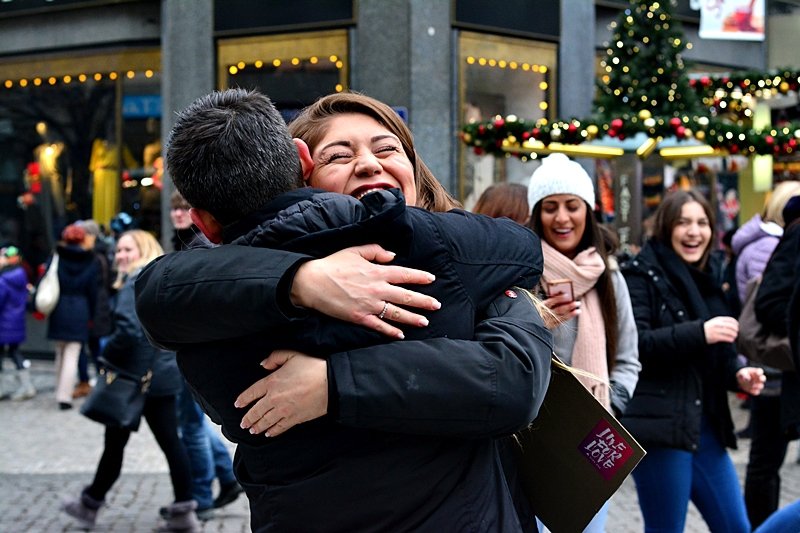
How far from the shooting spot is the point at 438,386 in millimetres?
1849

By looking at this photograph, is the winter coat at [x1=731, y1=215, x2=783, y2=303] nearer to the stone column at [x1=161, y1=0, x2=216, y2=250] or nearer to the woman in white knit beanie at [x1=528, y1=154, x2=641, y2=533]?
the woman in white knit beanie at [x1=528, y1=154, x2=641, y2=533]

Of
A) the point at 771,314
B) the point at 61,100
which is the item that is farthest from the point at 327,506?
the point at 61,100

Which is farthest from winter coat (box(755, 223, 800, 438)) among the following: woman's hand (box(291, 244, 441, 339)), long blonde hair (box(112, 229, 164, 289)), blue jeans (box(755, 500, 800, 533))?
long blonde hair (box(112, 229, 164, 289))

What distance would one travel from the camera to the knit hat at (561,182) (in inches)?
168

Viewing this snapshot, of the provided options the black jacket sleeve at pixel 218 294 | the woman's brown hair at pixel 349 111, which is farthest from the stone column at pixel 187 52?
the black jacket sleeve at pixel 218 294

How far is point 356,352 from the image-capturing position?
1874 mm

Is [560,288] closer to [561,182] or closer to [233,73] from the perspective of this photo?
[561,182]

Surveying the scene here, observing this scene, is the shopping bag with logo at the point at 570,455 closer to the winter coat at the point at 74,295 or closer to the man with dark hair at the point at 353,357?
the man with dark hair at the point at 353,357

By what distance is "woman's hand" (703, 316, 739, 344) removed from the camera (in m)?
4.56

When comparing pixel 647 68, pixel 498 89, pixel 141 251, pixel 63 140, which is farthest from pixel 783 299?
pixel 63 140

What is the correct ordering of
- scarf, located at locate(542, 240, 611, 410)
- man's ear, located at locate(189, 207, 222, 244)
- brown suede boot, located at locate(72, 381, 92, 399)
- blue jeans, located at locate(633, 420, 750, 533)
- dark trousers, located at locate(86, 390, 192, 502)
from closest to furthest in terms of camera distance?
man's ear, located at locate(189, 207, 222, 244) → scarf, located at locate(542, 240, 611, 410) → blue jeans, located at locate(633, 420, 750, 533) → dark trousers, located at locate(86, 390, 192, 502) → brown suede boot, located at locate(72, 381, 92, 399)

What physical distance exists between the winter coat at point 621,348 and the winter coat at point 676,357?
0.91ft

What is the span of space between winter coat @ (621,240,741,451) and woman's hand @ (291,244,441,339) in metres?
2.88

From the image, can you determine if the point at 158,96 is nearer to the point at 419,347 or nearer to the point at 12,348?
the point at 12,348
